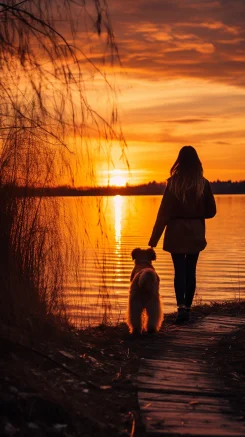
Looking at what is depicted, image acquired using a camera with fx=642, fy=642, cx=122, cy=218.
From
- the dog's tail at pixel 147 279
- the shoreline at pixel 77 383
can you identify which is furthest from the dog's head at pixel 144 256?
the shoreline at pixel 77 383

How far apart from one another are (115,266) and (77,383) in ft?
63.0

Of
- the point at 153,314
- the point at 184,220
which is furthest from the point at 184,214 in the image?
the point at 153,314

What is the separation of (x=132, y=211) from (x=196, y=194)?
2.22 metres

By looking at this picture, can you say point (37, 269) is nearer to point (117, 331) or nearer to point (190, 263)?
point (117, 331)

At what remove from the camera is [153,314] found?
694 cm

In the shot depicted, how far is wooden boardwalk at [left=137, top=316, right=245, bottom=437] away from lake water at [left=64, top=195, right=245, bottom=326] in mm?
1216

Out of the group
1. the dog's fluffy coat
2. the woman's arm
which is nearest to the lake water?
the dog's fluffy coat

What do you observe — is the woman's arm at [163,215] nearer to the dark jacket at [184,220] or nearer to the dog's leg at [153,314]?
the dark jacket at [184,220]

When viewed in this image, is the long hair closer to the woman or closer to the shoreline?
the woman

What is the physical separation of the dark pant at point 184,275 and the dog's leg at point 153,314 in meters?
0.75

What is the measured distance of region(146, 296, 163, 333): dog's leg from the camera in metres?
6.92

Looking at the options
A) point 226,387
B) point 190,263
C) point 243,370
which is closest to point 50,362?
point 226,387

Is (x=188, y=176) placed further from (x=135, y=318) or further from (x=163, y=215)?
(x=135, y=318)

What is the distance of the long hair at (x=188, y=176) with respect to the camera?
7516mm
